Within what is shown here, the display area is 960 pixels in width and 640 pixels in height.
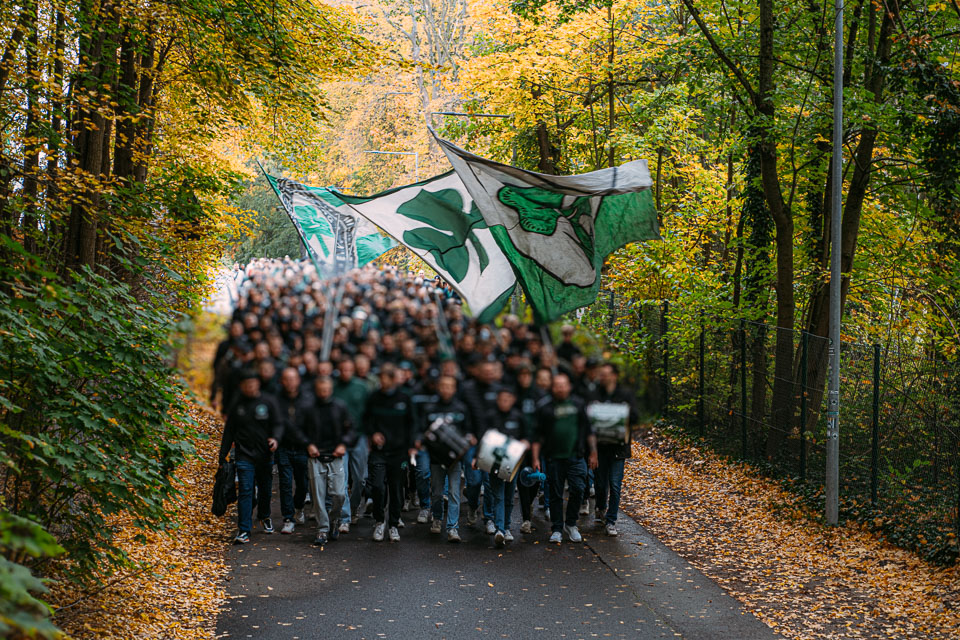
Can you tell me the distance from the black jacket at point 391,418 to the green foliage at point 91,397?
12.4ft

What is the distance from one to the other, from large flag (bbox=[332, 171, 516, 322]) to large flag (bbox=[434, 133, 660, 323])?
6 centimetres

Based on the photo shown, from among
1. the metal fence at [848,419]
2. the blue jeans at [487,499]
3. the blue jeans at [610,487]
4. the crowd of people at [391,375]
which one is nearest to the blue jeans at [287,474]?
the blue jeans at [487,499]

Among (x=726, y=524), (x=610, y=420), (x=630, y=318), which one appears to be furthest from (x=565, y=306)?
(x=726, y=524)

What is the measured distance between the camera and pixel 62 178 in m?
7.38

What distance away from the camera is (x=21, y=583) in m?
3.21

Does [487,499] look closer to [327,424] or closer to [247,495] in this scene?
[247,495]

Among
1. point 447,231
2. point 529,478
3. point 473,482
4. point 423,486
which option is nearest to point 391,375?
point 447,231

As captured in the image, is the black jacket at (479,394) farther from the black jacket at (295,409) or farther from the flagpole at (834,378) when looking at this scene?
the flagpole at (834,378)

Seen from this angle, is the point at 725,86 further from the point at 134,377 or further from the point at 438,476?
the point at 134,377

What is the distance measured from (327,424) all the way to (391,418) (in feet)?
0.55

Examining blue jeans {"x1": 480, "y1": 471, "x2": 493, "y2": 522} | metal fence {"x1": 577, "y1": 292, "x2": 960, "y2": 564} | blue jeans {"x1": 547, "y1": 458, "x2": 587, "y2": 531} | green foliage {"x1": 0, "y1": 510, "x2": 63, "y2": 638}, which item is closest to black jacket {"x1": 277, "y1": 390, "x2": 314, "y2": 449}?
green foliage {"x1": 0, "y1": 510, "x2": 63, "y2": 638}

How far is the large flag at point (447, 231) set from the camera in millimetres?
2996

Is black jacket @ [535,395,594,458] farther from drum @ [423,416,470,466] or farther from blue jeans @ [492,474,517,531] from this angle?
blue jeans @ [492,474,517,531]

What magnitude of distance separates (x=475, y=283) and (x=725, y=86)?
11.4 metres
